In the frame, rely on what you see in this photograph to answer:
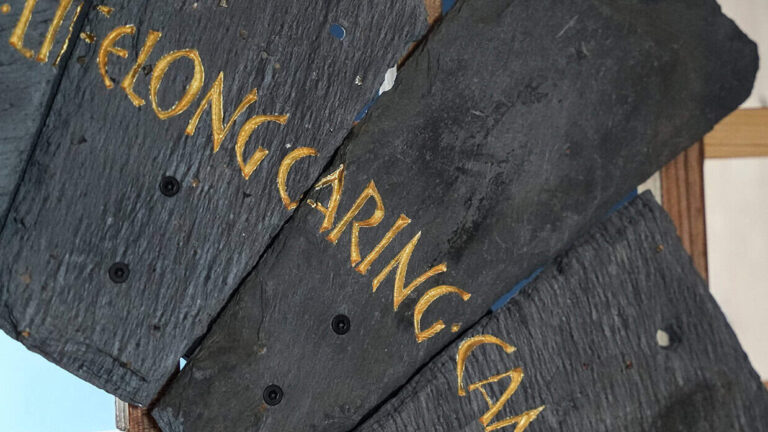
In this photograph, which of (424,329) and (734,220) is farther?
(734,220)

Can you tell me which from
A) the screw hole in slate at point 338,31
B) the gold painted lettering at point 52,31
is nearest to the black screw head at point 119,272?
the gold painted lettering at point 52,31

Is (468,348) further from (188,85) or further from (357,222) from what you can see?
(188,85)

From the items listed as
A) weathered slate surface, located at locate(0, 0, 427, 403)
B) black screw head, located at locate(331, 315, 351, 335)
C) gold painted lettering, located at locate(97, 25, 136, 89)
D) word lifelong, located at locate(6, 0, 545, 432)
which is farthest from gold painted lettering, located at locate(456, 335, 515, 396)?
gold painted lettering, located at locate(97, 25, 136, 89)

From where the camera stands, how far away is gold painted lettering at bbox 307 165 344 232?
94cm

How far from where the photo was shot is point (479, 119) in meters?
0.93

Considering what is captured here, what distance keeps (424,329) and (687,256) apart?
0.98ft

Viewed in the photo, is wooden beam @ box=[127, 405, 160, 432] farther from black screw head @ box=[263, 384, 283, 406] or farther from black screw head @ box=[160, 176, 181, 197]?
black screw head @ box=[160, 176, 181, 197]

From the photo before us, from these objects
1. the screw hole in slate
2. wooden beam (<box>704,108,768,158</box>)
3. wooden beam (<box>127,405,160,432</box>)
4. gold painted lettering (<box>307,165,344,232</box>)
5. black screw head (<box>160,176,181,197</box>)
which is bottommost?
wooden beam (<box>127,405,160,432</box>)

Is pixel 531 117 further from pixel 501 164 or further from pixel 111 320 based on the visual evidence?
pixel 111 320

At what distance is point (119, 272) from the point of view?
88 cm

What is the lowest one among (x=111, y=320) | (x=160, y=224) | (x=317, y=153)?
(x=111, y=320)

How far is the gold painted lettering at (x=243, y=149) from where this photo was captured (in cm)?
91

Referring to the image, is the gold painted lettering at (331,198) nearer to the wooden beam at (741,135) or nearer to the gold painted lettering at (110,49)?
the gold painted lettering at (110,49)

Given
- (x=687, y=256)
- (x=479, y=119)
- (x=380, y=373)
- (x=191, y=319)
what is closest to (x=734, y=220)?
(x=687, y=256)
